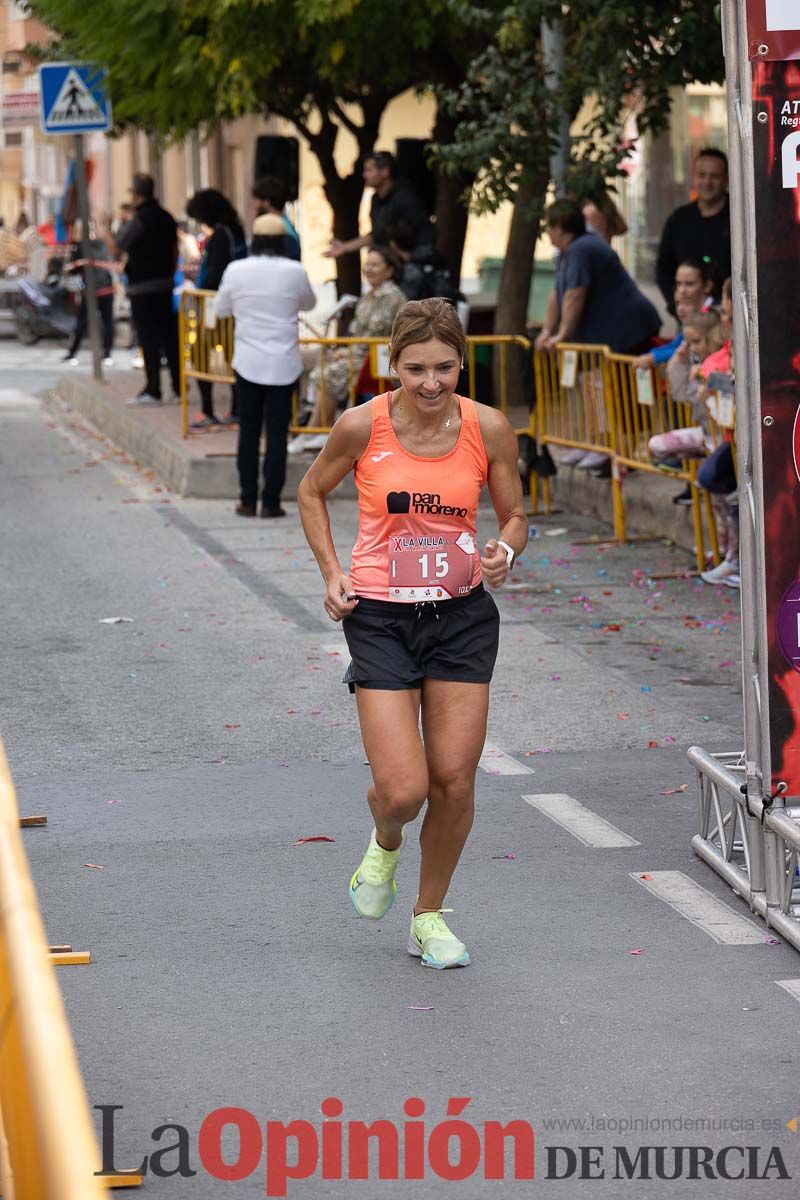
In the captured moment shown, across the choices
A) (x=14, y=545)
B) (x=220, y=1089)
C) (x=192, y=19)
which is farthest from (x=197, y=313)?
(x=220, y=1089)

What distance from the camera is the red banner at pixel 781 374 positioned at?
5.68 metres

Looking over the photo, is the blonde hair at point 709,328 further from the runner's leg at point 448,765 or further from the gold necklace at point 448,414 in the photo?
the runner's leg at point 448,765

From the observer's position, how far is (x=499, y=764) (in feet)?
26.0

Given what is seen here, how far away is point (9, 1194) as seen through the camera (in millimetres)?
3213

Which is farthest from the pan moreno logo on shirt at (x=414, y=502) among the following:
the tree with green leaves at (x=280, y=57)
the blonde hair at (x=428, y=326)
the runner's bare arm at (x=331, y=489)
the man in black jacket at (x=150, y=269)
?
the man in black jacket at (x=150, y=269)

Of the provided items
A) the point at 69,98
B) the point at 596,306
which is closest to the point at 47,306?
the point at 69,98

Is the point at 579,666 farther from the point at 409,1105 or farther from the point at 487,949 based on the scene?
the point at 409,1105

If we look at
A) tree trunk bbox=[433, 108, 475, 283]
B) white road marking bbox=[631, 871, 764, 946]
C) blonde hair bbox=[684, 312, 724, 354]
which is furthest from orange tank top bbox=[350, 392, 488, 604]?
tree trunk bbox=[433, 108, 475, 283]

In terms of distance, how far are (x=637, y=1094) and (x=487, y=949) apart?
1169 mm

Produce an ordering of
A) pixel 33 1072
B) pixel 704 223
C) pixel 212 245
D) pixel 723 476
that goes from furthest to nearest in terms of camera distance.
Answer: pixel 212 245, pixel 704 223, pixel 723 476, pixel 33 1072

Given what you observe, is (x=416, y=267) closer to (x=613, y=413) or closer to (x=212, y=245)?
(x=613, y=413)

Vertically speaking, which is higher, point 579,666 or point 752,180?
point 752,180

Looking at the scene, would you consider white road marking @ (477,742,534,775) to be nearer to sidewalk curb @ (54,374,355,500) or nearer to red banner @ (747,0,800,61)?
red banner @ (747,0,800,61)

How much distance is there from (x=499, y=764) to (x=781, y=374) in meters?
2.55
